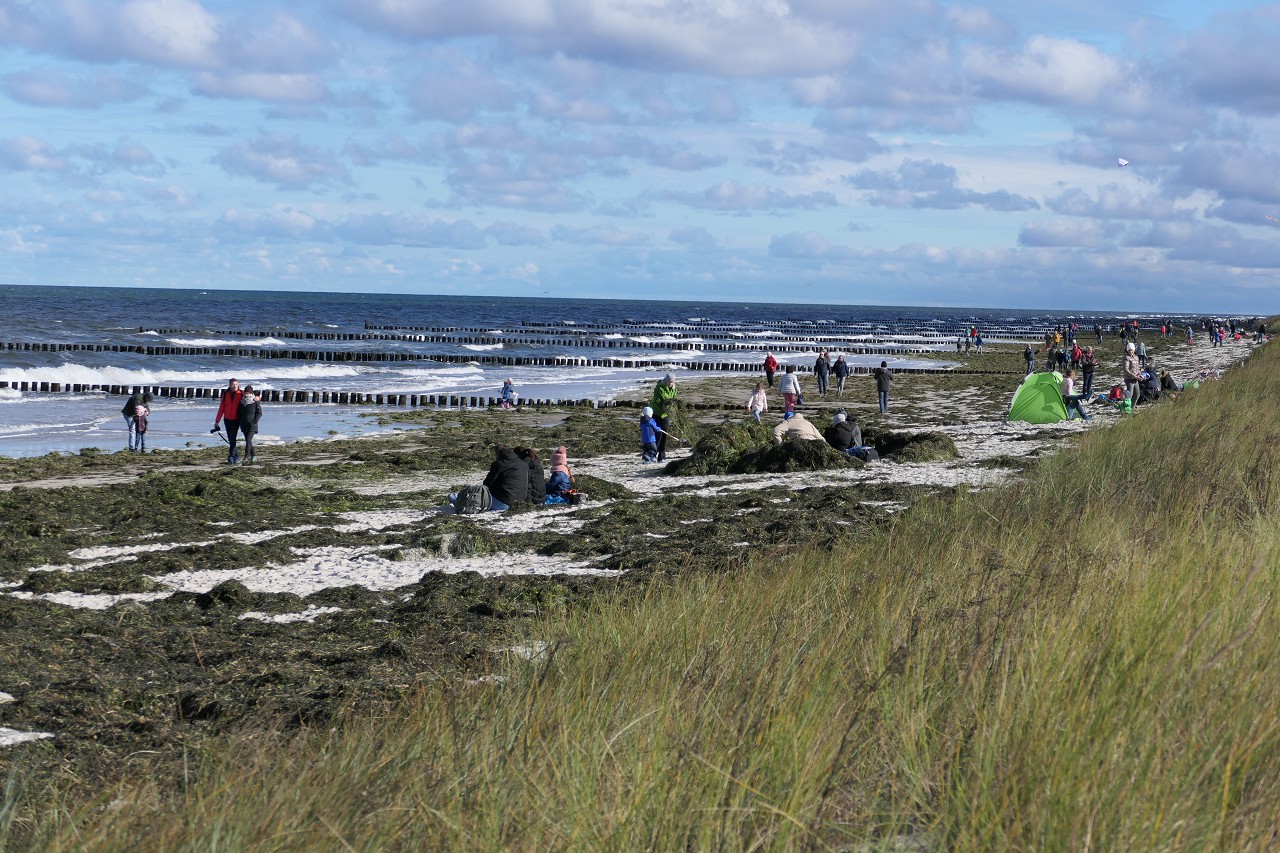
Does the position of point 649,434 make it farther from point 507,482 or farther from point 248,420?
point 248,420

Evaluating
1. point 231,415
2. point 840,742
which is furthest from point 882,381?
point 840,742

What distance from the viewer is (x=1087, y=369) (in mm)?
31922

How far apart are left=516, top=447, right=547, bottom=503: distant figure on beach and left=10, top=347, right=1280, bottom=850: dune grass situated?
31.2 ft

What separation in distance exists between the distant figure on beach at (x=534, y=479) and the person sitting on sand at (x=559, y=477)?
0.34 ft

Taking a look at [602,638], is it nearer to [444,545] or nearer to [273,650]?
[273,650]

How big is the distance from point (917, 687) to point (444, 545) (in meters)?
8.62

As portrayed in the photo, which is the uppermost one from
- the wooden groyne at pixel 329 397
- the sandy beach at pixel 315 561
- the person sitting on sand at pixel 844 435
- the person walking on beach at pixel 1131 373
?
the person walking on beach at pixel 1131 373

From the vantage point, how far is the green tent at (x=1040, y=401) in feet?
78.4

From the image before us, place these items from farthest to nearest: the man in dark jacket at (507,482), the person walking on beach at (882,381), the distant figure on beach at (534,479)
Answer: the person walking on beach at (882,381) < the distant figure on beach at (534,479) < the man in dark jacket at (507,482)

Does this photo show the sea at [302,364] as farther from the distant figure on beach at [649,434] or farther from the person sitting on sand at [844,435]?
the person sitting on sand at [844,435]

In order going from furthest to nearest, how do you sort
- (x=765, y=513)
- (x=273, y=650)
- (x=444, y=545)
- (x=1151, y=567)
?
(x=765, y=513) → (x=444, y=545) → (x=273, y=650) → (x=1151, y=567)

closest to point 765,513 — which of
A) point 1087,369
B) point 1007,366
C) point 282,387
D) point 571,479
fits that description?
point 571,479

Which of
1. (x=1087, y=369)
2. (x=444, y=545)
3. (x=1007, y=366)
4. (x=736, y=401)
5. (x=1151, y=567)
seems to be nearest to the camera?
(x=1151, y=567)

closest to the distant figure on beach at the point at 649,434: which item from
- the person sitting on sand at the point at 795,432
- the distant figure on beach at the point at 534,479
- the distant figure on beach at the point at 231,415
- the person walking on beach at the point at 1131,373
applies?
the person sitting on sand at the point at 795,432
